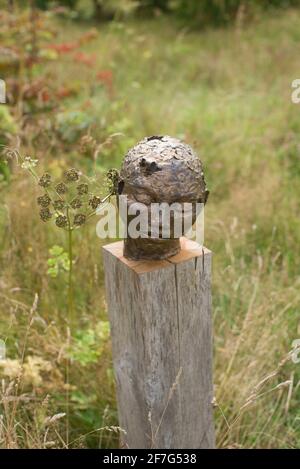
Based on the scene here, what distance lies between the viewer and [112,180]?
1.48 metres

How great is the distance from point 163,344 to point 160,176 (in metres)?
0.50

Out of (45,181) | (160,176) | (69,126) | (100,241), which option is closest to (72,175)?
(45,181)

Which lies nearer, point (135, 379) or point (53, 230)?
point (135, 379)

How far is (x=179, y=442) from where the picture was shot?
64.8 inches

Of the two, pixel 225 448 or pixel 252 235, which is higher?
pixel 252 235

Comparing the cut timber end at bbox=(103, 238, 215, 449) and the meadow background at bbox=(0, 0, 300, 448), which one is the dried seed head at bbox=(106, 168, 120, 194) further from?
the cut timber end at bbox=(103, 238, 215, 449)

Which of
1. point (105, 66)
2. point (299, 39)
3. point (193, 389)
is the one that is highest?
point (299, 39)

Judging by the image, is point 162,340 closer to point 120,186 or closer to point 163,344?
point 163,344

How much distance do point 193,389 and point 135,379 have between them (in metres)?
0.19

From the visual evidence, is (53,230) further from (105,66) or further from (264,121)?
(105,66)

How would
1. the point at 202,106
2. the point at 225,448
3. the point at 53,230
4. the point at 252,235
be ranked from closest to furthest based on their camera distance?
the point at 225,448 < the point at 53,230 < the point at 252,235 < the point at 202,106

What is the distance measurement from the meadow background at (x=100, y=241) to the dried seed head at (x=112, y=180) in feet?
0.15

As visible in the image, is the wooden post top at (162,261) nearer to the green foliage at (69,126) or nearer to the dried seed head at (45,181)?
the dried seed head at (45,181)
